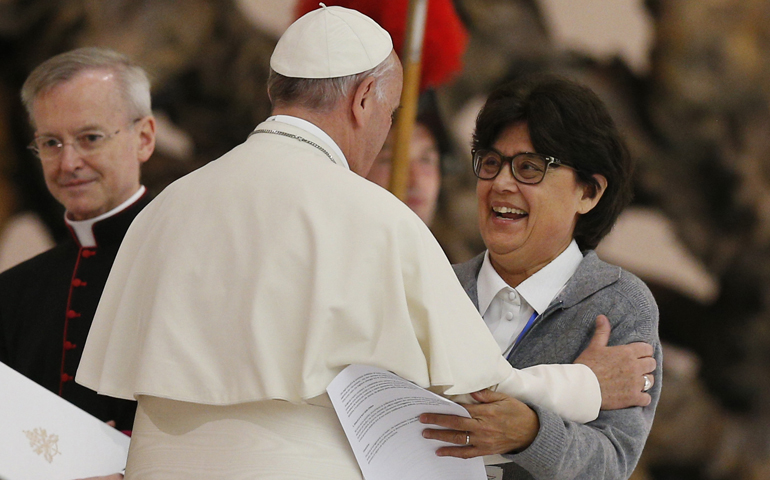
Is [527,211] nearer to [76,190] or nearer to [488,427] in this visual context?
[488,427]

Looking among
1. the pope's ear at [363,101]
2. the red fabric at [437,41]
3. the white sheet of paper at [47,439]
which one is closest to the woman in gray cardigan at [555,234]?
the pope's ear at [363,101]

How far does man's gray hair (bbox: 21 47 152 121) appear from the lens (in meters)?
3.11

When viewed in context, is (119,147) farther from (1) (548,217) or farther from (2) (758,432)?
(2) (758,432)

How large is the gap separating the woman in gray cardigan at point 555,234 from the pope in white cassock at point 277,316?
41cm

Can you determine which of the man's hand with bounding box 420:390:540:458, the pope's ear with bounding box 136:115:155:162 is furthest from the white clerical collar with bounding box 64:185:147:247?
the man's hand with bounding box 420:390:540:458

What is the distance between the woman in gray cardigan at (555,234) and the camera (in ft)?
7.36

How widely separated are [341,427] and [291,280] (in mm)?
316

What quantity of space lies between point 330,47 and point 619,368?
98cm

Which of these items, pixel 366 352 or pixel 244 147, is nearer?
pixel 366 352

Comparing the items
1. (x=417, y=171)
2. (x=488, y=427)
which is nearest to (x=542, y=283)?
(x=488, y=427)

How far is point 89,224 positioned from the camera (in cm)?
313

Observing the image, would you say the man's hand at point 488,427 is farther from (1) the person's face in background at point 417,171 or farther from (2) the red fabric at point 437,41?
(2) the red fabric at point 437,41

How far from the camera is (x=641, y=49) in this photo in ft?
17.5

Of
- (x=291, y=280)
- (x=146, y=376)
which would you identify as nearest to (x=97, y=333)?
(x=146, y=376)
